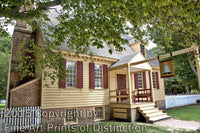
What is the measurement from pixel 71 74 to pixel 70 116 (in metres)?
2.92

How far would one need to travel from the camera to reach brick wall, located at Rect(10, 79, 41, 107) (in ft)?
26.7

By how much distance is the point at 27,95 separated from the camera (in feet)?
28.3

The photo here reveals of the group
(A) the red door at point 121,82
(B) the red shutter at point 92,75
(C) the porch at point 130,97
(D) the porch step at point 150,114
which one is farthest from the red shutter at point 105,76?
(D) the porch step at point 150,114

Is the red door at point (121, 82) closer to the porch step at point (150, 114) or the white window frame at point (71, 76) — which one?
the porch step at point (150, 114)

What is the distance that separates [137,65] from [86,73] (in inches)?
161

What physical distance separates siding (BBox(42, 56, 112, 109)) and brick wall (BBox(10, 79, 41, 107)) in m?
0.41

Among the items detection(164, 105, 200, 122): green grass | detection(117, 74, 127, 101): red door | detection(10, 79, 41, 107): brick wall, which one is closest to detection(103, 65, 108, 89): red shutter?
detection(117, 74, 127, 101): red door

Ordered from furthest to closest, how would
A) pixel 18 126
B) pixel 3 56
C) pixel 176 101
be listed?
pixel 3 56, pixel 176 101, pixel 18 126

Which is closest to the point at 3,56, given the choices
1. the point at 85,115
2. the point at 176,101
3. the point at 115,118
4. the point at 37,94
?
the point at 37,94

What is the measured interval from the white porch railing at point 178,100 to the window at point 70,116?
1152 cm

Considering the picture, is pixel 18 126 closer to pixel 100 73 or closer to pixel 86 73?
pixel 86 73

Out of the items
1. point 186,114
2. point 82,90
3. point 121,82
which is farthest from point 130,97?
point 186,114

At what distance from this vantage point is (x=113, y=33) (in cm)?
525

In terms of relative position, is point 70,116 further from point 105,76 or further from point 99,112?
point 105,76
